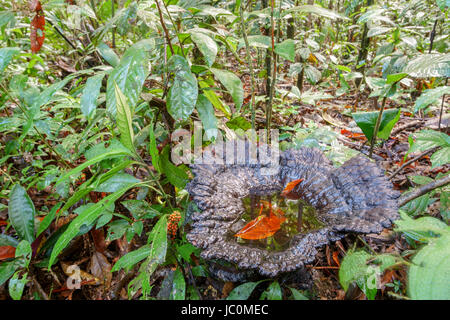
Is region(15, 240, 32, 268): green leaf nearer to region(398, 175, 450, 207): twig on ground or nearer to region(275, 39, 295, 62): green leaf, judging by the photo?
region(275, 39, 295, 62): green leaf

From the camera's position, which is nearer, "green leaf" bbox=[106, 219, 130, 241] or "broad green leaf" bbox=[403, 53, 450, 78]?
"broad green leaf" bbox=[403, 53, 450, 78]

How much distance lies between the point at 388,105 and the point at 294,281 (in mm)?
3342

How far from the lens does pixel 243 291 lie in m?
1.26

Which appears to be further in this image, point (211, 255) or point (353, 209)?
point (353, 209)

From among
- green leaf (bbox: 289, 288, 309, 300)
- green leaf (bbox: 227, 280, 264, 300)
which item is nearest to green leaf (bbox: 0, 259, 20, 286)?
green leaf (bbox: 227, 280, 264, 300)

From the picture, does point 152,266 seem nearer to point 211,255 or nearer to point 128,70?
point 211,255

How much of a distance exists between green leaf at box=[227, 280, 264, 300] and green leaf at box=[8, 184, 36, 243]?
45.4 inches

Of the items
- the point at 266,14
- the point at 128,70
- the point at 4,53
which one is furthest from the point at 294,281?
the point at 4,53

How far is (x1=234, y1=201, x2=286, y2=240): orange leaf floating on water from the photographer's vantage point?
1.35 metres

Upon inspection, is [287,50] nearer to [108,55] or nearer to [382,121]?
[382,121]

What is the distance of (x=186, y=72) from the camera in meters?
1.29

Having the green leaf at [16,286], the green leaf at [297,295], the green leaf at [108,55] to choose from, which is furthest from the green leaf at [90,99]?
the green leaf at [297,295]

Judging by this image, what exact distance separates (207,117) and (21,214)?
1.18 m

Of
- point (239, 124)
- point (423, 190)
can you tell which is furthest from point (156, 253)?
point (423, 190)
